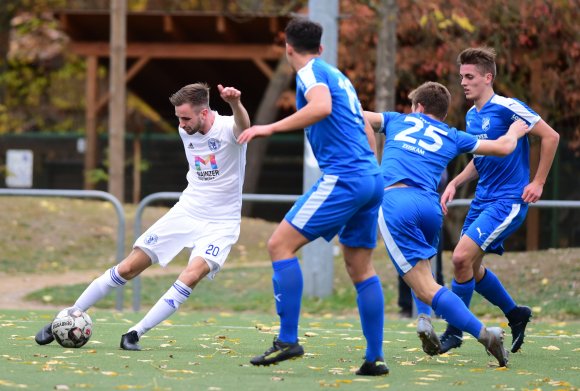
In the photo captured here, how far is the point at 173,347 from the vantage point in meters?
8.62

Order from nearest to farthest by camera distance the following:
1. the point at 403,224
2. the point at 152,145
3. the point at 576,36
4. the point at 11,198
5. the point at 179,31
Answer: the point at 403,224, the point at 576,36, the point at 11,198, the point at 179,31, the point at 152,145

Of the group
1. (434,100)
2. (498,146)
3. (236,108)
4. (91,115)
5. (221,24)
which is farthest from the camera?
(91,115)

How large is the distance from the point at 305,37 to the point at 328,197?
36.8 inches

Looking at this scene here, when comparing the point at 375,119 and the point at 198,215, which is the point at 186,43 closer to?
the point at 198,215

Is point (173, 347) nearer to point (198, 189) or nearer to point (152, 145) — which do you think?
point (198, 189)

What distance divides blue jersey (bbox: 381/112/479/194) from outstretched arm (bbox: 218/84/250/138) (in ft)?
3.14

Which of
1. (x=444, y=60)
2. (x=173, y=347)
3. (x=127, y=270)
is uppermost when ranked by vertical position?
(x=444, y=60)

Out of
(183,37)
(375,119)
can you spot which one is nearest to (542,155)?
(375,119)

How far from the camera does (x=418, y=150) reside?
26.0 feet

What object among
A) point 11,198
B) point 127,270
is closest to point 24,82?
point 11,198

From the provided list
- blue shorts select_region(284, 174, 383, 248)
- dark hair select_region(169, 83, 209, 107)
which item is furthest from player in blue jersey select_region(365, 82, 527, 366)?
dark hair select_region(169, 83, 209, 107)

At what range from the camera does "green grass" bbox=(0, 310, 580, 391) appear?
6.67m

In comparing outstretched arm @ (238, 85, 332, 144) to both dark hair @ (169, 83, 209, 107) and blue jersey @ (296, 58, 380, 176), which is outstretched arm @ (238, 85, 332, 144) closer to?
blue jersey @ (296, 58, 380, 176)

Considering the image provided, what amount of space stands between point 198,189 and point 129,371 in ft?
6.11
